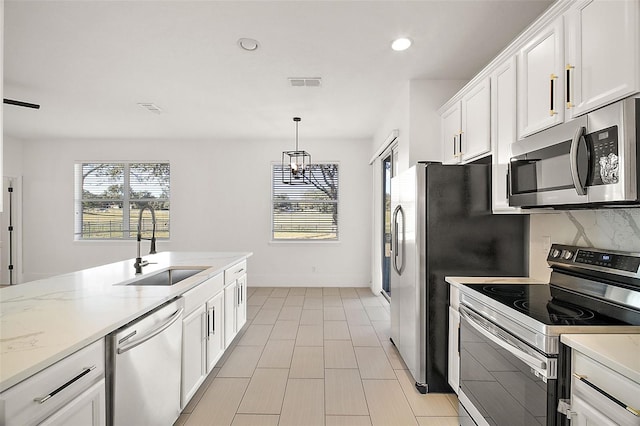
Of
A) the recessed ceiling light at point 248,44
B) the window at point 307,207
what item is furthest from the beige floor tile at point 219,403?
the window at point 307,207

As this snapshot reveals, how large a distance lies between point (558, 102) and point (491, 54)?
1.56 m

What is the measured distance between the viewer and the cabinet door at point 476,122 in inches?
101

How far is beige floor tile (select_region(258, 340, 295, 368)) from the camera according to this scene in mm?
3195

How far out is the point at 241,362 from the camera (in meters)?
3.24

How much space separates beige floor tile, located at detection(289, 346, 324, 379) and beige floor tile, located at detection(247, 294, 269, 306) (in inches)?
74.2

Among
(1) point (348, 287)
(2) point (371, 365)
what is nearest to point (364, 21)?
(2) point (371, 365)

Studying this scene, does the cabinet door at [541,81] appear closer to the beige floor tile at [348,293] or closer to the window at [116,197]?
the beige floor tile at [348,293]

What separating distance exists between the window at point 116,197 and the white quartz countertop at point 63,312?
4365mm

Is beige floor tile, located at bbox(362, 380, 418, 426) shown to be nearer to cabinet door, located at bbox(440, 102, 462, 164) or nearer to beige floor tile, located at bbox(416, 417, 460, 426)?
beige floor tile, located at bbox(416, 417, 460, 426)

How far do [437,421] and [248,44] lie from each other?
315 cm

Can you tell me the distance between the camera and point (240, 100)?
436 centimetres

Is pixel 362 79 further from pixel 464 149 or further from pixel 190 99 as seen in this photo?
pixel 190 99

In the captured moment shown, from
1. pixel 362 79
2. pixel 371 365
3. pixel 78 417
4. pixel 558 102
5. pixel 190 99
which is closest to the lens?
pixel 78 417

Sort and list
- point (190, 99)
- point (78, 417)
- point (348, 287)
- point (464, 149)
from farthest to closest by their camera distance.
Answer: point (348, 287) < point (190, 99) < point (464, 149) < point (78, 417)
